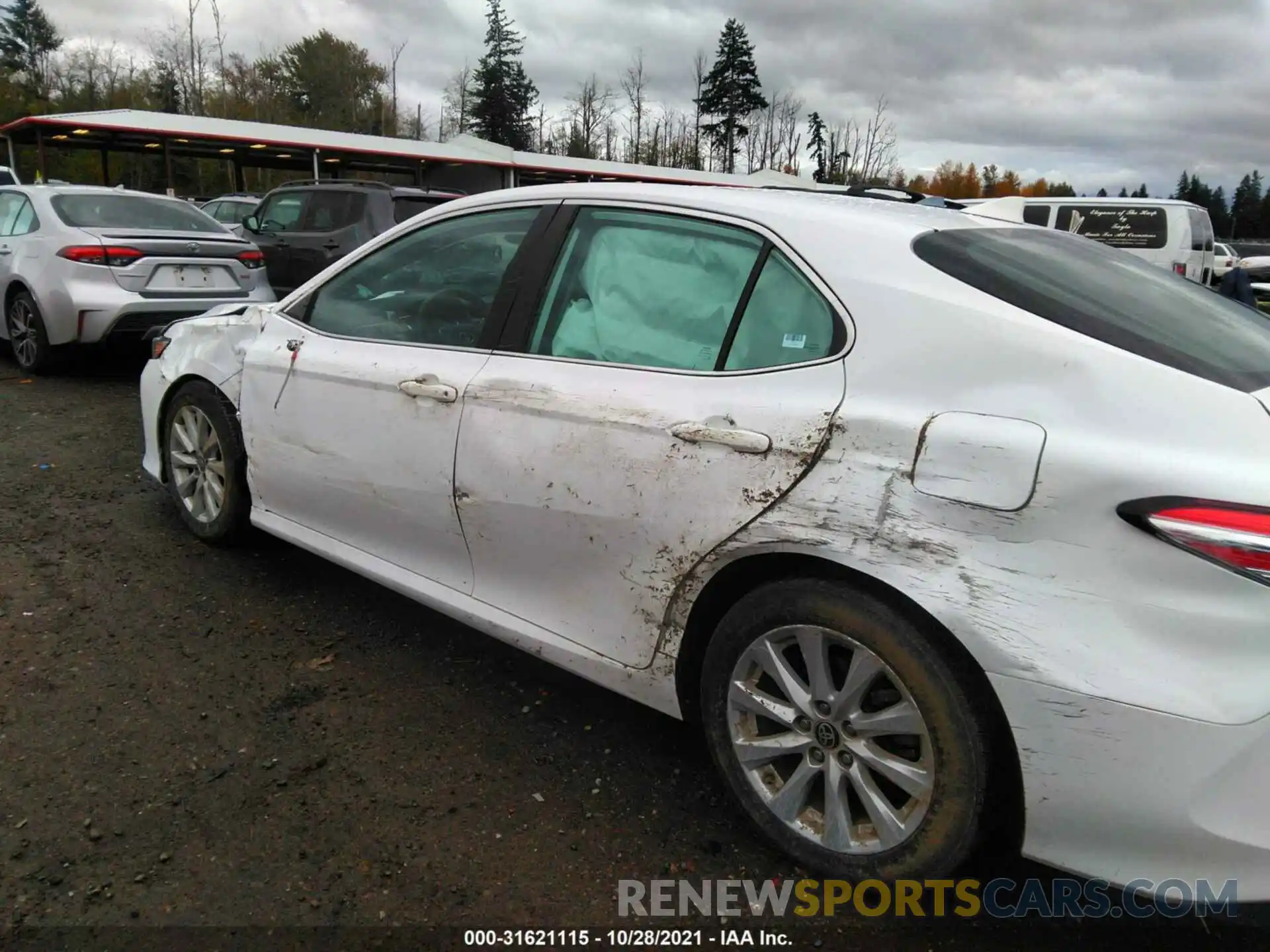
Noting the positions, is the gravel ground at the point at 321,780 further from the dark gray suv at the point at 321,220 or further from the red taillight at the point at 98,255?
the dark gray suv at the point at 321,220

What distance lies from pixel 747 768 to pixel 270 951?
1168 mm

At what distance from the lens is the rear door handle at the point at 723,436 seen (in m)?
2.18

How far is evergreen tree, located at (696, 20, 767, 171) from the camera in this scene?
63188 millimetres

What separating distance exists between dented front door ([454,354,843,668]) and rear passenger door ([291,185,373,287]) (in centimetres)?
823

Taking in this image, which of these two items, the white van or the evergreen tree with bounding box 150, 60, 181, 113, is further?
the evergreen tree with bounding box 150, 60, 181, 113

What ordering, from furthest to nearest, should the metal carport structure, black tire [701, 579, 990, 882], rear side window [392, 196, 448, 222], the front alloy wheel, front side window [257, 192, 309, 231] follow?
the metal carport structure
front side window [257, 192, 309, 231]
rear side window [392, 196, 448, 222]
the front alloy wheel
black tire [701, 579, 990, 882]

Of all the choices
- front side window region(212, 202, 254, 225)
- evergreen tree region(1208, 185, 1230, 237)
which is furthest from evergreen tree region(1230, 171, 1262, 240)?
front side window region(212, 202, 254, 225)

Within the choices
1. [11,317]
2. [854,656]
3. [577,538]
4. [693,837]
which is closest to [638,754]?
[693,837]

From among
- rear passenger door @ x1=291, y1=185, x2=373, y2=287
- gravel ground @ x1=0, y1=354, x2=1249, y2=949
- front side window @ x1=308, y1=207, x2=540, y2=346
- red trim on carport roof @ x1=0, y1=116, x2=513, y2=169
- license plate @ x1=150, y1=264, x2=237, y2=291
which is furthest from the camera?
red trim on carport roof @ x1=0, y1=116, x2=513, y2=169

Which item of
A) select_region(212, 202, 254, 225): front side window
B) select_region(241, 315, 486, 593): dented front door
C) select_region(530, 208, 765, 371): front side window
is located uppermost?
select_region(212, 202, 254, 225): front side window

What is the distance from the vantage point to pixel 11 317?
7.70 meters

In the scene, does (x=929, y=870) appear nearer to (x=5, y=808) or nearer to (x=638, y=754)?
(x=638, y=754)

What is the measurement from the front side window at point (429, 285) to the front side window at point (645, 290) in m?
0.26

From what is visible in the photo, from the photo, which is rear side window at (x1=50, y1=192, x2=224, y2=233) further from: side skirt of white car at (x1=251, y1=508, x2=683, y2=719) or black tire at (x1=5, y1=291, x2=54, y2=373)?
side skirt of white car at (x1=251, y1=508, x2=683, y2=719)
